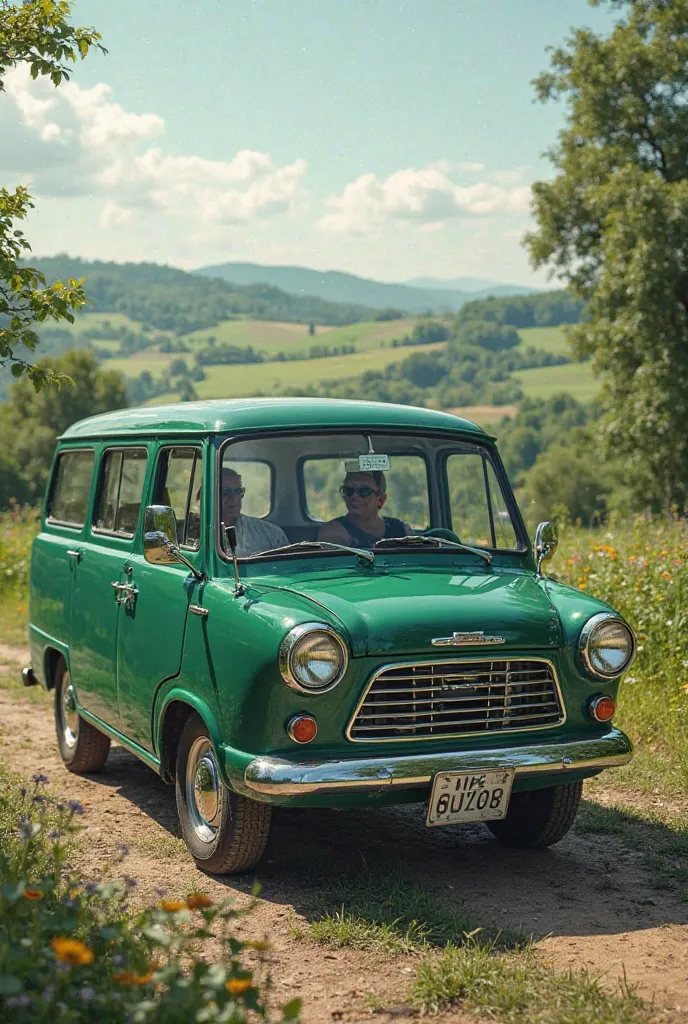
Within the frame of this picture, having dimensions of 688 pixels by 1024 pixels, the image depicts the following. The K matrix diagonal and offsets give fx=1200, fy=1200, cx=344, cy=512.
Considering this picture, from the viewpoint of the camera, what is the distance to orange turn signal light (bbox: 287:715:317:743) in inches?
190

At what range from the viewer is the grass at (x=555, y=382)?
7938cm

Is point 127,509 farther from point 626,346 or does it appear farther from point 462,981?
point 626,346

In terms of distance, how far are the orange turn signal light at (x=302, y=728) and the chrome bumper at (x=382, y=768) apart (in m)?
0.10

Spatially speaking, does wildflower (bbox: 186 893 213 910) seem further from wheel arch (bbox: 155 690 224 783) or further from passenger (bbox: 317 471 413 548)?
passenger (bbox: 317 471 413 548)

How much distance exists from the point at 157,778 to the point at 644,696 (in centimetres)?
327

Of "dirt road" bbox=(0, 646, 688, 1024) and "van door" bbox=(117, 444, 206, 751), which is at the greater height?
"van door" bbox=(117, 444, 206, 751)

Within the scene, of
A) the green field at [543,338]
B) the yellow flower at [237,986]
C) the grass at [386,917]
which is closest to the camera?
the yellow flower at [237,986]

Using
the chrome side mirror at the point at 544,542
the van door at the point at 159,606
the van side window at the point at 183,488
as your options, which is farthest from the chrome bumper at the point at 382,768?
the van side window at the point at 183,488

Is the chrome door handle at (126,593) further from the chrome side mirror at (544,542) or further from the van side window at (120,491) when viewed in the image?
the chrome side mirror at (544,542)

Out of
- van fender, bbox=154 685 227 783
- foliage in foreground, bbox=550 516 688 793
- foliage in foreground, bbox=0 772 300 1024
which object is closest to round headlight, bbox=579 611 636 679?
van fender, bbox=154 685 227 783

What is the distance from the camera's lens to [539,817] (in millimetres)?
5941

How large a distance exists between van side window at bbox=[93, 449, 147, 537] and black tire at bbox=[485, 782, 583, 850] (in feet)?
8.43

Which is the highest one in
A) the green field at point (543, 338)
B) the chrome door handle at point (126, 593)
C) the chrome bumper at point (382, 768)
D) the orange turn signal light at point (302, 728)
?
the green field at point (543, 338)

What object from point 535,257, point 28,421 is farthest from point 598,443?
point 28,421
